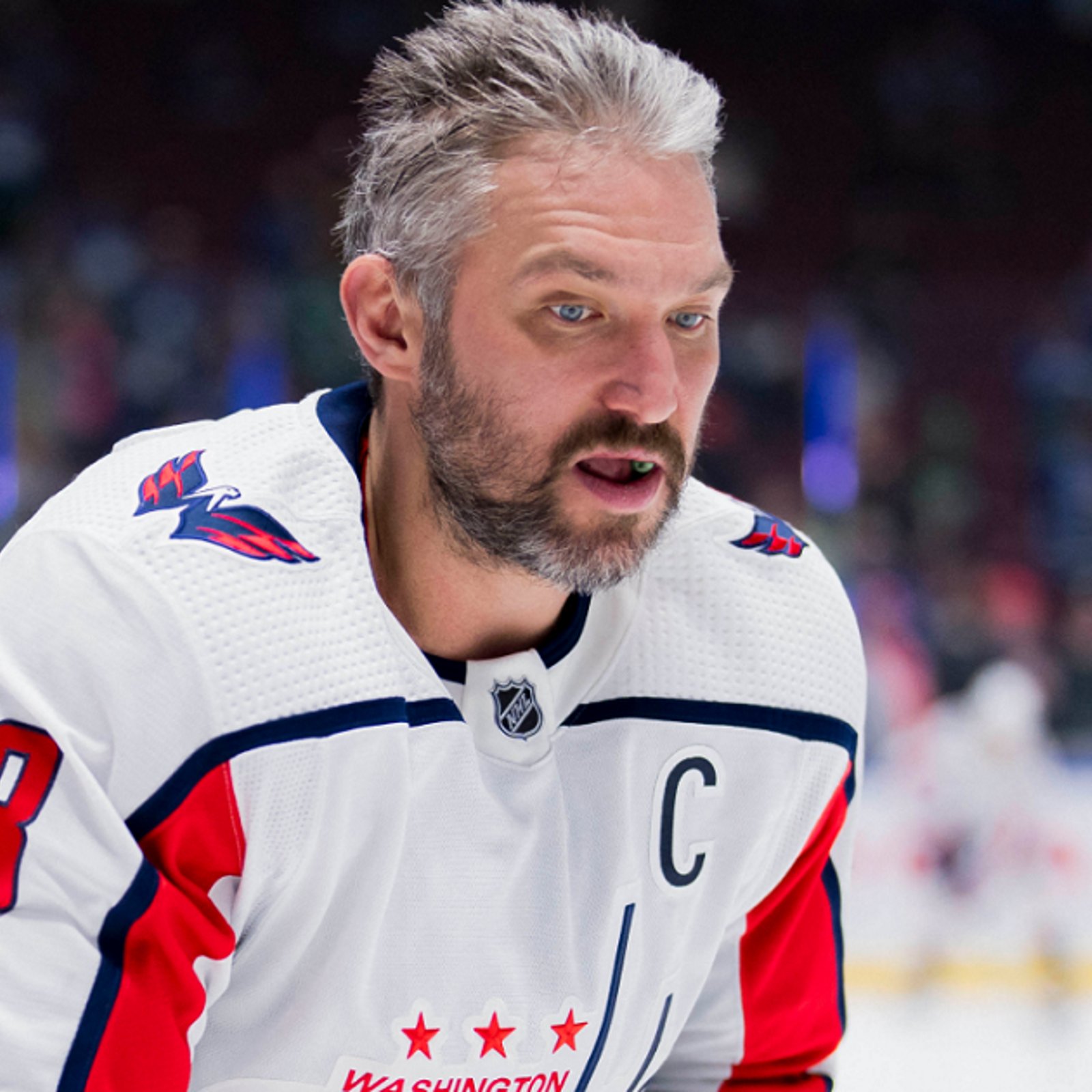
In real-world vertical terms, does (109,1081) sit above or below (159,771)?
below

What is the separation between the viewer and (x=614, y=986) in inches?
48.0

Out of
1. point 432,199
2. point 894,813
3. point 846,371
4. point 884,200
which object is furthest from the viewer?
point 884,200

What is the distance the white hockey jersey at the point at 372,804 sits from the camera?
0.97 meters

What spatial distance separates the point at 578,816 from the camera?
47.1 inches

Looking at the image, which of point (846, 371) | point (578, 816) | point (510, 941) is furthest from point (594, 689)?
point (846, 371)

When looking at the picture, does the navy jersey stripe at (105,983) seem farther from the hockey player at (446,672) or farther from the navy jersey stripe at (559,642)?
the navy jersey stripe at (559,642)

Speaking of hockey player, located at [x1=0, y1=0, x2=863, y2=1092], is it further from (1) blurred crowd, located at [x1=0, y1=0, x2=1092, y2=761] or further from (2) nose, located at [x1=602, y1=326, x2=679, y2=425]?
(1) blurred crowd, located at [x1=0, y1=0, x2=1092, y2=761]

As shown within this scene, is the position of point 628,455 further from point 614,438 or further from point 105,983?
point 105,983

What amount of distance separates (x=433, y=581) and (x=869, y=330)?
490 cm

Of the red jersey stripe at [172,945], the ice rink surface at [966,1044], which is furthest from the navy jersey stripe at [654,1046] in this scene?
the ice rink surface at [966,1044]

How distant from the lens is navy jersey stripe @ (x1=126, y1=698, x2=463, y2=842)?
0.98 metres

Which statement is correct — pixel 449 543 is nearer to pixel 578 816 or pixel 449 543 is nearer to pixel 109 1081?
pixel 578 816

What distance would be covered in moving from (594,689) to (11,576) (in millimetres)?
479

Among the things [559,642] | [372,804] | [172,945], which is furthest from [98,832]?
[559,642]
